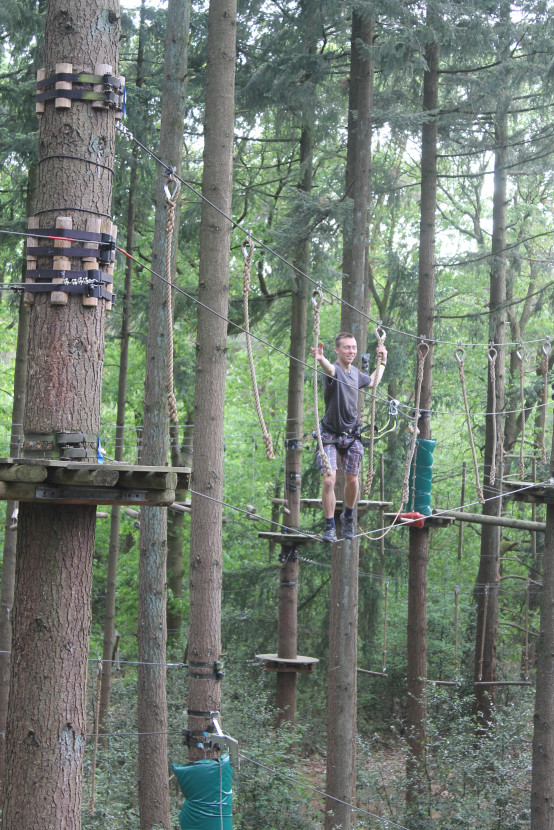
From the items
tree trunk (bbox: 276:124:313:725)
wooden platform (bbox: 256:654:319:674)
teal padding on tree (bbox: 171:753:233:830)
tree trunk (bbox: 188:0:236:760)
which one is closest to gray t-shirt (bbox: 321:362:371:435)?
tree trunk (bbox: 188:0:236:760)

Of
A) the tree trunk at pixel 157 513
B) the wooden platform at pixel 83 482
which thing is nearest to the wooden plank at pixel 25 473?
the wooden platform at pixel 83 482

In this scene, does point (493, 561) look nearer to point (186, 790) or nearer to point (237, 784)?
point (237, 784)

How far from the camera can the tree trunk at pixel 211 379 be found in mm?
7438

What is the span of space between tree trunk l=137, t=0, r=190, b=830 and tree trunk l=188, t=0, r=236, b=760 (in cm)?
90

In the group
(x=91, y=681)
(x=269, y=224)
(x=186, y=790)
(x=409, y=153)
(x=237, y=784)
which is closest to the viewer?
(x=186, y=790)

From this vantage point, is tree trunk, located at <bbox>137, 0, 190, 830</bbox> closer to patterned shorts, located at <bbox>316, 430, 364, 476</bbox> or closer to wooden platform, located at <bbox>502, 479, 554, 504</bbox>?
patterned shorts, located at <bbox>316, 430, 364, 476</bbox>

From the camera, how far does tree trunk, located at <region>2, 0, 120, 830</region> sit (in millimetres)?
4176

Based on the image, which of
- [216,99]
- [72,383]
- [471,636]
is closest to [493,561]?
[471,636]

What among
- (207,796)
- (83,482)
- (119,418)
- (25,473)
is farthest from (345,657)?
(25,473)

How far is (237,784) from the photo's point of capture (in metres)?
9.51

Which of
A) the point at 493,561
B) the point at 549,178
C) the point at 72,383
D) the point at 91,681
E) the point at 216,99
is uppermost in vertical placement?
the point at 549,178

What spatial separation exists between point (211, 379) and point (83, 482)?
371cm

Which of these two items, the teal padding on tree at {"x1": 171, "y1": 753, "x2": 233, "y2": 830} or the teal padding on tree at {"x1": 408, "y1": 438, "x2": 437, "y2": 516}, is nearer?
the teal padding on tree at {"x1": 171, "y1": 753, "x2": 233, "y2": 830}

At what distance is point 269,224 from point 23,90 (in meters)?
5.85
